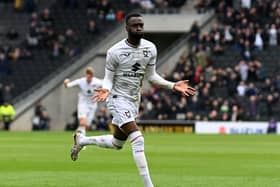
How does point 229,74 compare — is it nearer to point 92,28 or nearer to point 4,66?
point 92,28

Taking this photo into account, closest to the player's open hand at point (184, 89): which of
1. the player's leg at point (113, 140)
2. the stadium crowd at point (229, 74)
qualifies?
the player's leg at point (113, 140)

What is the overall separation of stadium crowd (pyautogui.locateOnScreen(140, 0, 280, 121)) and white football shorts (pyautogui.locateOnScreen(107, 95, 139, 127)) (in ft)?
101

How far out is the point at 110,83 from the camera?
1487 centimetres

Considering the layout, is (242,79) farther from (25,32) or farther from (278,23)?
(25,32)

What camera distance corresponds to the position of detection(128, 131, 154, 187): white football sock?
13.9m

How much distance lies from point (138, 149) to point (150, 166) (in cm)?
592

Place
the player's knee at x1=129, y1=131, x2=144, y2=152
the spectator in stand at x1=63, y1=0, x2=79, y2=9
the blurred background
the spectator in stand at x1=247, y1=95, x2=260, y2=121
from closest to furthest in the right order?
the player's knee at x1=129, y1=131, x2=144, y2=152 < the spectator in stand at x1=247, y1=95, x2=260, y2=121 < the blurred background < the spectator in stand at x1=63, y1=0, x2=79, y2=9

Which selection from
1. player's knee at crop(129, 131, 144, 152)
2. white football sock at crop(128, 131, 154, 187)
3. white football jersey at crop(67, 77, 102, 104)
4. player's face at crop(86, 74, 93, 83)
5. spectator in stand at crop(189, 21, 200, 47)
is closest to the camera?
white football sock at crop(128, 131, 154, 187)

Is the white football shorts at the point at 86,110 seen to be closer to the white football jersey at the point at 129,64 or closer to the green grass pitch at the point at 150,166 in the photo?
the green grass pitch at the point at 150,166

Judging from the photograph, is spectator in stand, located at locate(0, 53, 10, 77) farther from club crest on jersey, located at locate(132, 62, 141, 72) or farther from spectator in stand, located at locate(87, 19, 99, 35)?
club crest on jersey, located at locate(132, 62, 141, 72)

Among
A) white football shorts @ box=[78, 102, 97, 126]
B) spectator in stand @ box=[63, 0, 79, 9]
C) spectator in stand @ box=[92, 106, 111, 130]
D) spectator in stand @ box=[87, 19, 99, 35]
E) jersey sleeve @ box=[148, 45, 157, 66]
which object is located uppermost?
jersey sleeve @ box=[148, 45, 157, 66]

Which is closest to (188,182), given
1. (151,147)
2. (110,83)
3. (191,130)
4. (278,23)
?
(110,83)

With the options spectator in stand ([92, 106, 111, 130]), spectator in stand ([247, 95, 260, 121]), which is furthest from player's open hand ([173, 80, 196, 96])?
spectator in stand ([92, 106, 111, 130])

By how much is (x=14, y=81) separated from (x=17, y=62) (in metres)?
1.27
